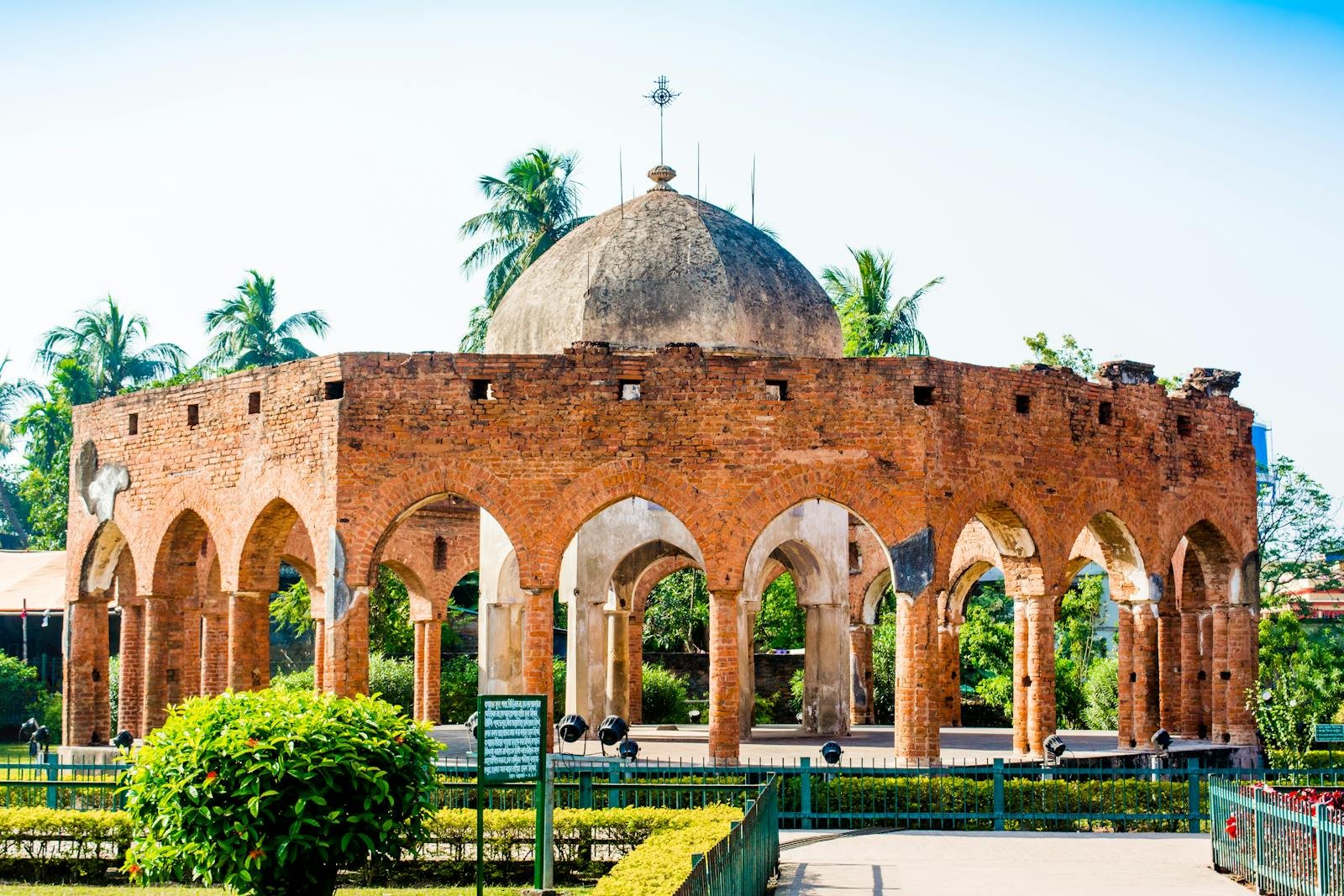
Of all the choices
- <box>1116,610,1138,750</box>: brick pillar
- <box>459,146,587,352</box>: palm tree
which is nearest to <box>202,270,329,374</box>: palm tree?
<box>459,146,587,352</box>: palm tree

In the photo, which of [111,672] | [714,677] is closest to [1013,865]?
[714,677]

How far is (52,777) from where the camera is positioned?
15180mm

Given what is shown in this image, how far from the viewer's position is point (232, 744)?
9.70m

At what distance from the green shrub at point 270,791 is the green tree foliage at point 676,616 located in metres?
23.7

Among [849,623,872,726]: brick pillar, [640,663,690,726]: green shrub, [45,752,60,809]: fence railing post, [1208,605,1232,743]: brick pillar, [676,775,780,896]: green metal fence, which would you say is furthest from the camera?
[640,663,690,726]: green shrub

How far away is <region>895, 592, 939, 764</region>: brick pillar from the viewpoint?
1695 centimetres

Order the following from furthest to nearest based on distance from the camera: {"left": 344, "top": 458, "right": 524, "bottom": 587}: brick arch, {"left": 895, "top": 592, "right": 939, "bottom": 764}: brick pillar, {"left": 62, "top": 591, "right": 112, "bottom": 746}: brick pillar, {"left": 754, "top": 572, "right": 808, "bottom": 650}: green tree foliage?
1. {"left": 754, "top": 572, "right": 808, "bottom": 650}: green tree foliage
2. {"left": 62, "top": 591, "right": 112, "bottom": 746}: brick pillar
3. {"left": 344, "top": 458, "right": 524, "bottom": 587}: brick arch
4. {"left": 895, "top": 592, "right": 939, "bottom": 764}: brick pillar

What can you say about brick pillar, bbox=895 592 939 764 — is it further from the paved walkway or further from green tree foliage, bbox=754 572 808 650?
green tree foliage, bbox=754 572 808 650

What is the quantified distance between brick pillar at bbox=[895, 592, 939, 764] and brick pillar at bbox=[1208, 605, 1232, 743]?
5.08 m

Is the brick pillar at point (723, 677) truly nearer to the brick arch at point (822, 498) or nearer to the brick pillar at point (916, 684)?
the brick arch at point (822, 498)

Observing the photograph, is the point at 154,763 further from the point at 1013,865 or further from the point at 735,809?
the point at 1013,865

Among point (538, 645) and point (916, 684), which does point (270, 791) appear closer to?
point (538, 645)

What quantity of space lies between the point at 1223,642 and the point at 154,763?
48.4 ft

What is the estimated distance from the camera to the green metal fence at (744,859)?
7.66 meters
